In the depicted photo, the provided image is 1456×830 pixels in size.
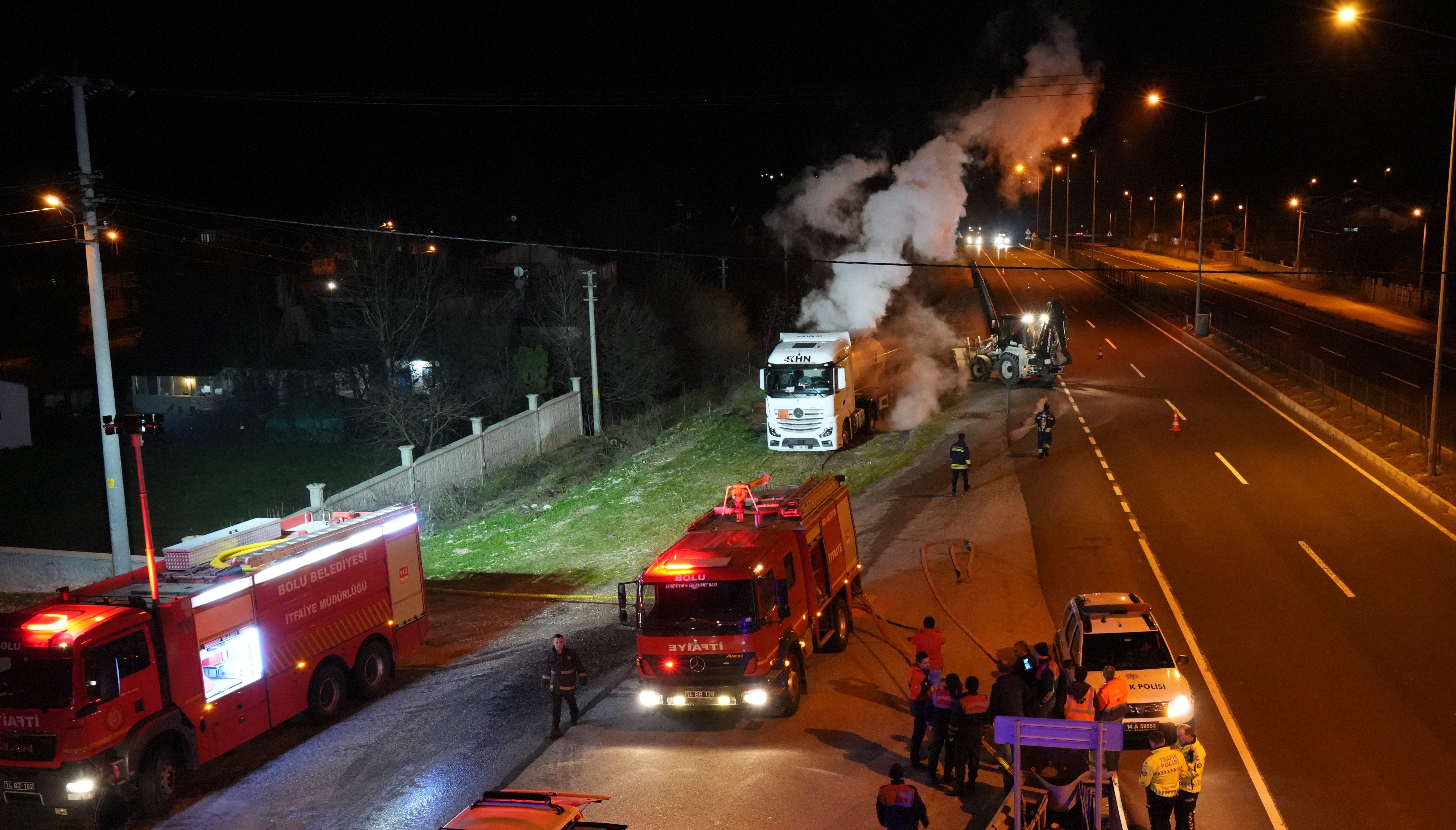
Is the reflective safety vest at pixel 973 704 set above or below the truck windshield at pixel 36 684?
below

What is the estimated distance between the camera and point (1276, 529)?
864 inches

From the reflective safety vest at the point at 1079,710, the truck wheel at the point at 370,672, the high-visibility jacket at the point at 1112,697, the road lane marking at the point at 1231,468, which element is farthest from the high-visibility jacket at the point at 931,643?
the road lane marking at the point at 1231,468

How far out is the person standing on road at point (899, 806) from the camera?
9.12 m

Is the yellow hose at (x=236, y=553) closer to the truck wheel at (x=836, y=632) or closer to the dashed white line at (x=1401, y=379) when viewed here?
the truck wheel at (x=836, y=632)

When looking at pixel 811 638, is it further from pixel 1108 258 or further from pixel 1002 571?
pixel 1108 258

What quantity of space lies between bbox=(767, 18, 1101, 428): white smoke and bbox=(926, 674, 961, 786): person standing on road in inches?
958

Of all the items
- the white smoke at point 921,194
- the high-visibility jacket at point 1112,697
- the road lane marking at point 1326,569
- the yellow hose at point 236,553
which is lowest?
the road lane marking at point 1326,569

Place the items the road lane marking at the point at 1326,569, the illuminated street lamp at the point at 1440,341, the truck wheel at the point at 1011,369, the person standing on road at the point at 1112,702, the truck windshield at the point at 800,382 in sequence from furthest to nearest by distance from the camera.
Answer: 1. the truck wheel at the point at 1011,369
2. the truck windshield at the point at 800,382
3. the illuminated street lamp at the point at 1440,341
4. the road lane marking at the point at 1326,569
5. the person standing on road at the point at 1112,702

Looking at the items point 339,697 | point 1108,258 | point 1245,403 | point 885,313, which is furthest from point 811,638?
point 1108,258

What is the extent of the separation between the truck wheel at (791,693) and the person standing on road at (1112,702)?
4.09m

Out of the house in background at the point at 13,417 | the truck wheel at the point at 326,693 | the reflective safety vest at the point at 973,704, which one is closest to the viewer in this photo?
the reflective safety vest at the point at 973,704

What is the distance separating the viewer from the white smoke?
123 ft

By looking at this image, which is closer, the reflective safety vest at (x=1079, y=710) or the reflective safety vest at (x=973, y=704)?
the reflective safety vest at (x=973, y=704)

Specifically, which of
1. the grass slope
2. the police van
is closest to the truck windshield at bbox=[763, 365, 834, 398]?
the grass slope
